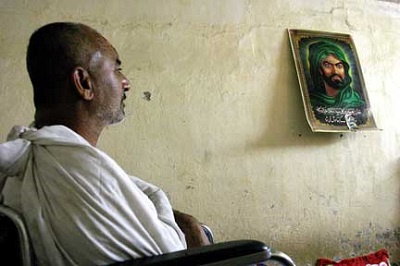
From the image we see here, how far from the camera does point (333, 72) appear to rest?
83.3 inches

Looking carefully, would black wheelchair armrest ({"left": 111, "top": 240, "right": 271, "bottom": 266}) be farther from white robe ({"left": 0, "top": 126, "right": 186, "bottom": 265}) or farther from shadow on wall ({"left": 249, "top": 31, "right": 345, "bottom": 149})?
shadow on wall ({"left": 249, "top": 31, "right": 345, "bottom": 149})

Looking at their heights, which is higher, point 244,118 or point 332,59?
point 332,59

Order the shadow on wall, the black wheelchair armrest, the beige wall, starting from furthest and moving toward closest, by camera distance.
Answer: the shadow on wall → the beige wall → the black wheelchair armrest

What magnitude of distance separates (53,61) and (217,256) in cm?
54

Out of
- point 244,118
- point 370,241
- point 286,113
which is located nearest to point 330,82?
point 286,113

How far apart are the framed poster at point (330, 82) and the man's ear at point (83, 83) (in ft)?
4.47

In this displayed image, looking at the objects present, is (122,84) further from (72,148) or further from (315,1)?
(315,1)

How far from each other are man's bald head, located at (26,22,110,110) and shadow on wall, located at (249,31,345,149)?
1254mm

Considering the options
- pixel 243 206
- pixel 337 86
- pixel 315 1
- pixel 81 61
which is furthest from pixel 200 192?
pixel 315 1

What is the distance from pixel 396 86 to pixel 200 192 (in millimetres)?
1336

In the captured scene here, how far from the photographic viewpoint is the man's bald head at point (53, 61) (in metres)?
0.85

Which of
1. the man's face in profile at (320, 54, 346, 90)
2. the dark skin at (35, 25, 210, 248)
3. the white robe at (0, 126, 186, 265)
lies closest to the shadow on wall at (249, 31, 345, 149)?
the man's face in profile at (320, 54, 346, 90)

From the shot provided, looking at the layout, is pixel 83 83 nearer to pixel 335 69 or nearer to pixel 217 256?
pixel 217 256

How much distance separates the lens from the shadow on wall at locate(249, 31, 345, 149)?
1.99 metres
